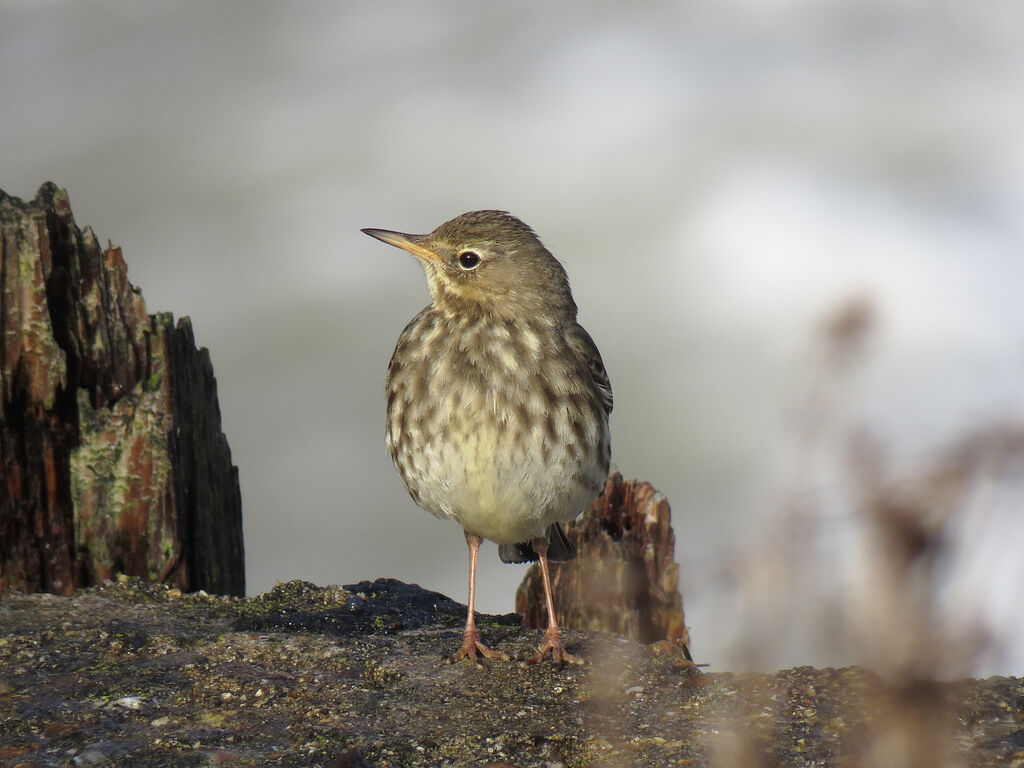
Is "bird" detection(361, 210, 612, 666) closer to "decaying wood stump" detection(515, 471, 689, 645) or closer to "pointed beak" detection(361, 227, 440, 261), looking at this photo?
"pointed beak" detection(361, 227, 440, 261)

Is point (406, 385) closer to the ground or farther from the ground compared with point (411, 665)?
farther from the ground

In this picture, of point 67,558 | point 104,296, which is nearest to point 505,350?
point 104,296

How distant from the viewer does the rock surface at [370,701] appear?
179 inches

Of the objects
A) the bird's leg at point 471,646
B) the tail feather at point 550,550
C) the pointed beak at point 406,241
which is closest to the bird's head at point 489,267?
the pointed beak at point 406,241

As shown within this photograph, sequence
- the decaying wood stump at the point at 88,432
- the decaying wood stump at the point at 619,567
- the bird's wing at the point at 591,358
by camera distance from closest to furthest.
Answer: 1. the bird's wing at the point at 591,358
2. the decaying wood stump at the point at 88,432
3. the decaying wood stump at the point at 619,567

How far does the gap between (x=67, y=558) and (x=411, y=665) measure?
2485 mm

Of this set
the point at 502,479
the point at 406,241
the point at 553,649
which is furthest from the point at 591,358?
the point at 553,649

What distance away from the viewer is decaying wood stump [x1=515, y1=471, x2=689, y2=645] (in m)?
7.25

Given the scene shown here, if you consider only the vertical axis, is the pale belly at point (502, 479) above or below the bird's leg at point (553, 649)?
above

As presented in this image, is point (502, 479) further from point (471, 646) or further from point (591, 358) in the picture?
point (591, 358)

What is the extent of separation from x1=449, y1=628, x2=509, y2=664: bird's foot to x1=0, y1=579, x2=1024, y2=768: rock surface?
0.08 m

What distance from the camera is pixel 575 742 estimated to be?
475 cm

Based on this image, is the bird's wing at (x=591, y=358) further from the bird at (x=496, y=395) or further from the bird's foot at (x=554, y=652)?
the bird's foot at (x=554, y=652)

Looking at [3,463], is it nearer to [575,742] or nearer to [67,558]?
[67,558]
